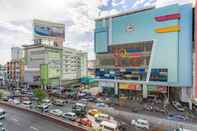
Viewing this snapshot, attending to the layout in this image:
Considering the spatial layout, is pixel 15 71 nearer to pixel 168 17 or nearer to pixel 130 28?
pixel 130 28

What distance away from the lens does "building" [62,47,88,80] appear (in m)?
54.4

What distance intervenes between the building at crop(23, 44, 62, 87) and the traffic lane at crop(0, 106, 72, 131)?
23417 mm

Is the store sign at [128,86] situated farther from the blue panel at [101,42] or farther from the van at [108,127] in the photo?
the van at [108,127]

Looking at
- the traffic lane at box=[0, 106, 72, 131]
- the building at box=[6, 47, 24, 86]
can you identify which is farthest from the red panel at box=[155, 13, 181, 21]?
the building at box=[6, 47, 24, 86]

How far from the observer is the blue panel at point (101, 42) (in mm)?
41438

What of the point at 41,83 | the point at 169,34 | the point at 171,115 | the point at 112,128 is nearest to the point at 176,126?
the point at 171,115

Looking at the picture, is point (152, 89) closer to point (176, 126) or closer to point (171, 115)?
point (171, 115)

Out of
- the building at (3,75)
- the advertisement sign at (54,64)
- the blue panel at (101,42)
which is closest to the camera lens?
the blue panel at (101,42)

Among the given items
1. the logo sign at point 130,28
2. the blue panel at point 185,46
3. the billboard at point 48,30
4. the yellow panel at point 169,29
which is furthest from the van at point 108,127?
the billboard at point 48,30

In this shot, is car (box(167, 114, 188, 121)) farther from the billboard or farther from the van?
the billboard

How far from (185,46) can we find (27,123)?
2823 centimetres

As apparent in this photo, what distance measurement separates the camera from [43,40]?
49.6 m

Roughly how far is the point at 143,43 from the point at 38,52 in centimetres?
3048

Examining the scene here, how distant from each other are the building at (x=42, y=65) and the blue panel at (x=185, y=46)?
34.1 meters
